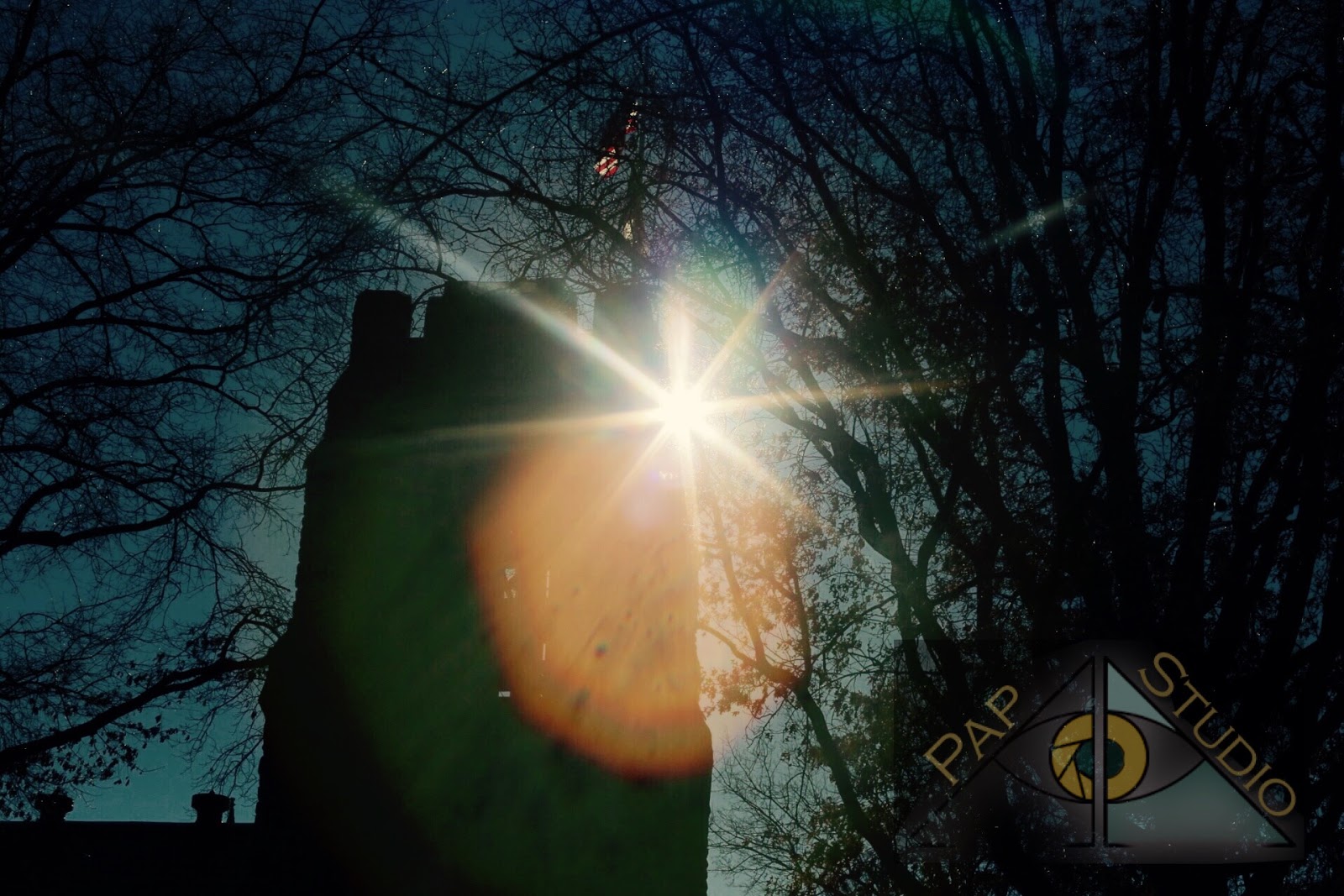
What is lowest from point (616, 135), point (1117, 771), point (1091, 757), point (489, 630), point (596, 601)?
point (1117, 771)

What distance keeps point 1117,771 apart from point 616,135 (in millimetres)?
6797

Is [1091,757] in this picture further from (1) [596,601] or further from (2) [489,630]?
(2) [489,630]

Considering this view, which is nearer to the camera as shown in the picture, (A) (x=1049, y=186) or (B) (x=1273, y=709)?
(B) (x=1273, y=709)

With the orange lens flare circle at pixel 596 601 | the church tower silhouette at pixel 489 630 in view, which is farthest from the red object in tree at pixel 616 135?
the orange lens flare circle at pixel 596 601

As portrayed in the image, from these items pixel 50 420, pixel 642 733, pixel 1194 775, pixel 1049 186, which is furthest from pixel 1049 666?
pixel 50 420

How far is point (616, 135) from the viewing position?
11328 millimetres

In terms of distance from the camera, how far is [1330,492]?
9844mm

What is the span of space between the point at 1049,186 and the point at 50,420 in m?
11.4

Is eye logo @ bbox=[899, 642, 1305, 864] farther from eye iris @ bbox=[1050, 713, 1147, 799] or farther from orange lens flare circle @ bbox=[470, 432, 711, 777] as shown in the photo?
orange lens flare circle @ bbox=[470, 432, 711, 777]

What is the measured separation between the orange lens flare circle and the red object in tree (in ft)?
15.7

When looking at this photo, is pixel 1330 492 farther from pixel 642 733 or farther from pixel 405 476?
pixel 405 476

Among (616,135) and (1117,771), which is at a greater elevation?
(616,135)

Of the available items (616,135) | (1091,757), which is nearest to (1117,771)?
(1091,757)

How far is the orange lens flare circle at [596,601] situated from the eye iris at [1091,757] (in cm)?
567
